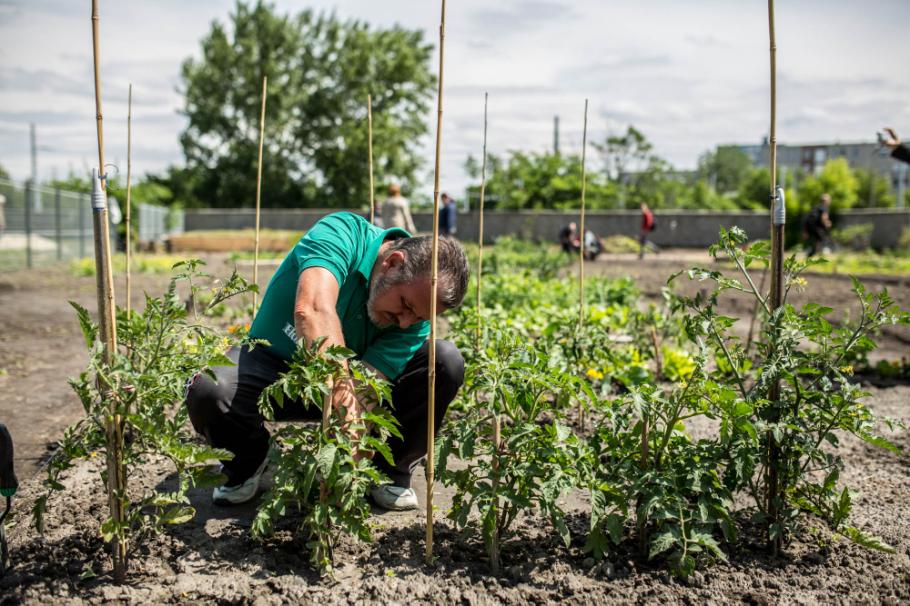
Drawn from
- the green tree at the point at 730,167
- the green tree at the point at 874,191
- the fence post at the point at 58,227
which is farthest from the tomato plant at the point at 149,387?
the green tree at the point at 730,167

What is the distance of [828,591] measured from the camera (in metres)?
1.95

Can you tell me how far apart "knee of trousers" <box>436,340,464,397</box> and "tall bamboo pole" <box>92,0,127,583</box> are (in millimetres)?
1052

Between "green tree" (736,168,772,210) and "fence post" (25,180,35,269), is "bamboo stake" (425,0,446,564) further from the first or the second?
"green tree" (736,168,772,210)

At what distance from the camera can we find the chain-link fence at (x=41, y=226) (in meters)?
12.6

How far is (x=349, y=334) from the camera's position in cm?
243

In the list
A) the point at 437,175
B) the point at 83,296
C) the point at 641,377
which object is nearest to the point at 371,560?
the point at 437,175

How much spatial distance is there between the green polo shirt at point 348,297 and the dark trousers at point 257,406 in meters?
0.07

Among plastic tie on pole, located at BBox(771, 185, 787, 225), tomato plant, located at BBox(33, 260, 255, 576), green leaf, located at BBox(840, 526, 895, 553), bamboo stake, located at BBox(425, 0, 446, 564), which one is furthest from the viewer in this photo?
plastic tie on pole, located at BBox(771, 185, 787, 225)

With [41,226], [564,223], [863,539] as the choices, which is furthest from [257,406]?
[564,223]

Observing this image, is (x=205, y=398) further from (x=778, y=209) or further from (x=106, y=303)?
(x=778, y=209)

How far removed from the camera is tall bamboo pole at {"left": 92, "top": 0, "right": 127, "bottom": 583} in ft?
5.64

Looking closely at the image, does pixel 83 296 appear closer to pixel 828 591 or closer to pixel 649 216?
pixel 828 591

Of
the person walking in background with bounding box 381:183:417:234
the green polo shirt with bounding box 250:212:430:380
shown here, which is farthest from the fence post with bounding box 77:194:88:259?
the green polo shirt with bounding box 250:212:430:380

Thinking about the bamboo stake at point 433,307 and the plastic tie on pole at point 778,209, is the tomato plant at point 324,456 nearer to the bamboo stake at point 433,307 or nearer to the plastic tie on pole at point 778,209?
the bamboo stake at point 433,307
